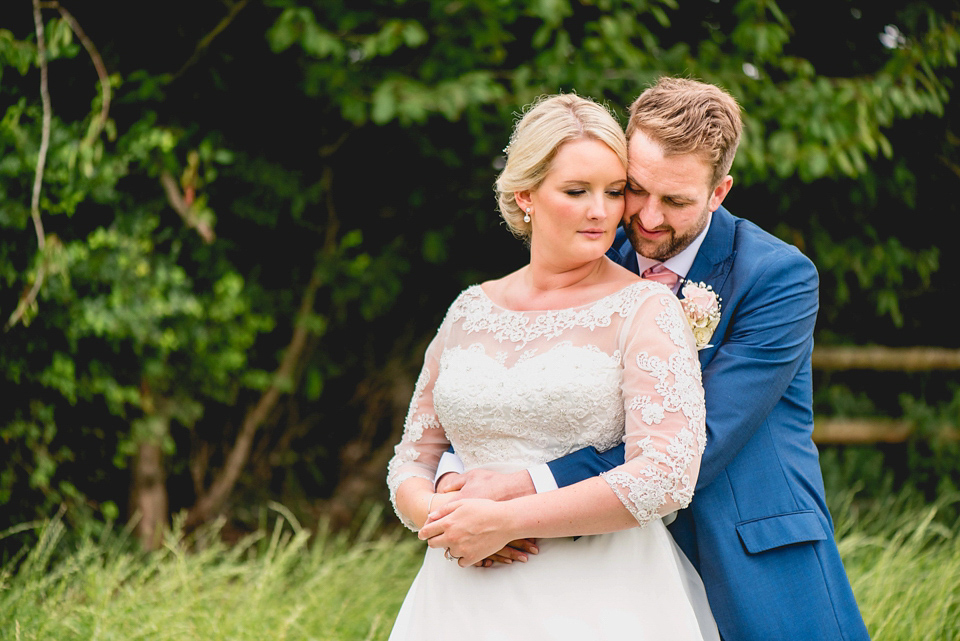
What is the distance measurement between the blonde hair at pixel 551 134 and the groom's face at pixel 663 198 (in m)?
0.07

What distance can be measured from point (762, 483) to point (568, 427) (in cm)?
58

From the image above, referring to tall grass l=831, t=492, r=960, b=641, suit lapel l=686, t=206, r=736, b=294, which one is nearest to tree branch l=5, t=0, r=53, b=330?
suit lapel l=686, t=206, r=736, b=294

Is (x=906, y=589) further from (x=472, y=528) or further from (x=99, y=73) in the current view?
(x=99, y=73)

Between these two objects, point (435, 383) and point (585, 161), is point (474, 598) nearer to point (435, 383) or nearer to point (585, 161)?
point (435, 383)

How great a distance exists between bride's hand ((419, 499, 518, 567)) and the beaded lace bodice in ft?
0.62

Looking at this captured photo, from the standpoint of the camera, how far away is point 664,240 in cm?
246

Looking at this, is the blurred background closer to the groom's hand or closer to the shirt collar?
the shirt collar

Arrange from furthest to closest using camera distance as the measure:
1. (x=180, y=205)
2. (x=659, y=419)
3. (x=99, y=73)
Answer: (x=180, y=205) → (x=99, y=73) → (x=659, y=419)

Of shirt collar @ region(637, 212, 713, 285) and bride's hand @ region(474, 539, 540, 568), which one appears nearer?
bride's hand @ region(474, 539, 540, 568)

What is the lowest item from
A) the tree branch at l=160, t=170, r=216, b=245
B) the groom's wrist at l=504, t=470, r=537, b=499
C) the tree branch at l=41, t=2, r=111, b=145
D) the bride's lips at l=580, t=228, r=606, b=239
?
the groom's wrist at l=504, t=470, r=537, b=499

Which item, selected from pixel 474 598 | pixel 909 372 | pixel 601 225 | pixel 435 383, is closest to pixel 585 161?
pixel 601 225

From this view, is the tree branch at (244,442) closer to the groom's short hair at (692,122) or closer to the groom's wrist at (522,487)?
the groom's short hair at (692,122)

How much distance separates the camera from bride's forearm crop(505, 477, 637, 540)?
199cm

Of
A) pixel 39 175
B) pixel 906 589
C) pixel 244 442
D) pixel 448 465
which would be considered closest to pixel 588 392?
pixel 448 465
